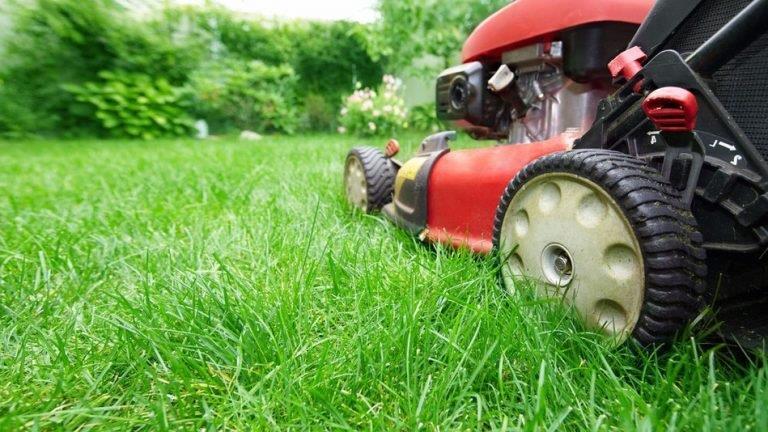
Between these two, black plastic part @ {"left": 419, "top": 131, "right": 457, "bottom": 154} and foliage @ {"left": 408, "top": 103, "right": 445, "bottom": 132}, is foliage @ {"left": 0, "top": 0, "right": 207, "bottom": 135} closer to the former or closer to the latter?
foliage @ {"left": 408, "top": 103, "right": 445, "bottom": 132}

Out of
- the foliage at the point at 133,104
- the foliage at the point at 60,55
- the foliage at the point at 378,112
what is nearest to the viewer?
the foliage at the point at 378,112

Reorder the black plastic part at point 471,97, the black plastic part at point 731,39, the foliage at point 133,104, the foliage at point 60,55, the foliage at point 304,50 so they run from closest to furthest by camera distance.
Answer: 1. the black plastic part at point 731,39
2. the black plastic part at point 471,97
3. the foliage at point 60,55
4. the foliage at point 133,104
5. the foliage at point 304,50

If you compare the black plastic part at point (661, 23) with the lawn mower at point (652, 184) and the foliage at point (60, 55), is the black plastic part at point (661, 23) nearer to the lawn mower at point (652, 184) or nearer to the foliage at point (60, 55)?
the lawn mower at point (652, 184)

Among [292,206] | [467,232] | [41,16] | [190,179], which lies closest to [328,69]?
[41,16]

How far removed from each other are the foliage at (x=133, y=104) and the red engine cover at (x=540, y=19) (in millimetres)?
6943

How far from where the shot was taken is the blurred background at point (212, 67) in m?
6.08

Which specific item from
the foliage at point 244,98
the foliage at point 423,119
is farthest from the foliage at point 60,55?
the foliage at point 423,119

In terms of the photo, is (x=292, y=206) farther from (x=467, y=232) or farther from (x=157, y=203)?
(x=467, y=232)

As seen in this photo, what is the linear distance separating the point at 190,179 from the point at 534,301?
2.02m

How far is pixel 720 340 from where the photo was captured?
0.78 m

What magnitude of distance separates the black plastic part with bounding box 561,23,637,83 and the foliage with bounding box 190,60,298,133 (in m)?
7.97

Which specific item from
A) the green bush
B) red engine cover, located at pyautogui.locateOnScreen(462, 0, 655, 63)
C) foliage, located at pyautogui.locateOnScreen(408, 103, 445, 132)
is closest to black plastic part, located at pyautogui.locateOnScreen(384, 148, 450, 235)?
red engine cover, located at pyautogui.locateOnScreen(462, 0, 655, 63)

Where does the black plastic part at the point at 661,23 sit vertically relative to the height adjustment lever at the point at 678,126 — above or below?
above

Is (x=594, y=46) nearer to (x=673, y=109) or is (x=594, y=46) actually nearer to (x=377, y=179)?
(x=673, y=109)
